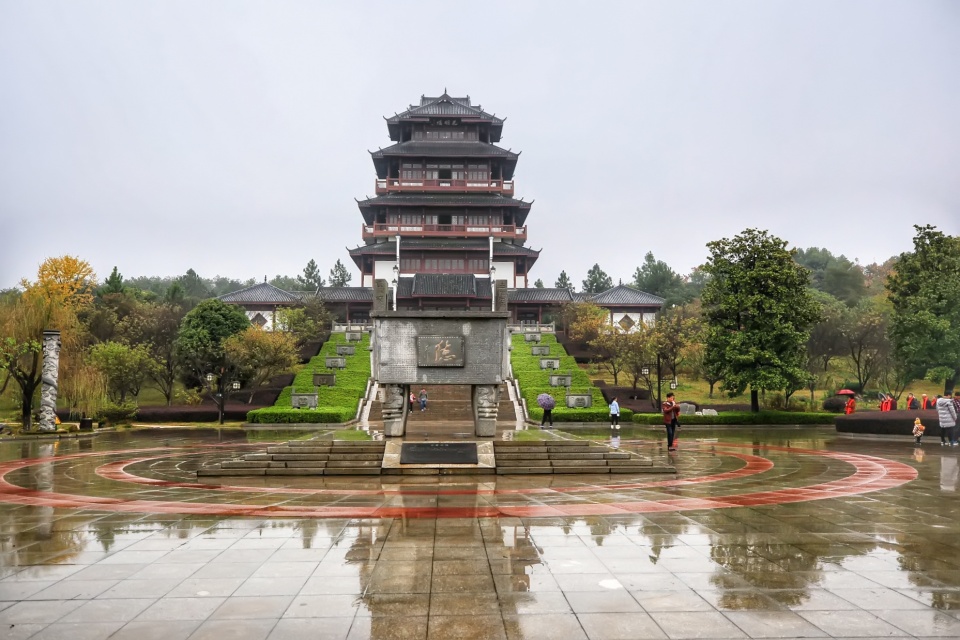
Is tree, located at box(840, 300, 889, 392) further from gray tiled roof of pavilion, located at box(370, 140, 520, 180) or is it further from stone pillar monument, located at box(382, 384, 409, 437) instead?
stone pillar monument, located at box(382, 384, 409, 437)

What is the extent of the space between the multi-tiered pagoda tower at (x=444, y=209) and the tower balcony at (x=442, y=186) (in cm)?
9

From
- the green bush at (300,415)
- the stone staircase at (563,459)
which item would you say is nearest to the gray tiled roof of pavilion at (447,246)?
the green bush at (300,415)

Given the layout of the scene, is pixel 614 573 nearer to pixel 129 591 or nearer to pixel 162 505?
pixel 129 591

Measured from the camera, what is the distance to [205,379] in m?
34.9

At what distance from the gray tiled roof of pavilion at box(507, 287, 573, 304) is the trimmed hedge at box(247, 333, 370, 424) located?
637 inches

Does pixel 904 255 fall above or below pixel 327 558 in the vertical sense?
above

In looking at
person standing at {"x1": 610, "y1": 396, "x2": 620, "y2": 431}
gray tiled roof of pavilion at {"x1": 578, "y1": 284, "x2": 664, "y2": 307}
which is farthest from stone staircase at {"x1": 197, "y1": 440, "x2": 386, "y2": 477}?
gray tiled roof of pavilion at {"x1": 578, "y1": 284, "x2": 664, "y2": 307}

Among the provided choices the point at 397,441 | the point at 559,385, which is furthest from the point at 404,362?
the point at 559,385

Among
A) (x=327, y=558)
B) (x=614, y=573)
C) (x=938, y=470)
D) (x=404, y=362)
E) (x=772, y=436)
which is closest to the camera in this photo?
(x=614, y=573)

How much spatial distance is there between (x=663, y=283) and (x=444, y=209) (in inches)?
1428

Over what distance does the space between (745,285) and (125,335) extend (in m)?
36.4

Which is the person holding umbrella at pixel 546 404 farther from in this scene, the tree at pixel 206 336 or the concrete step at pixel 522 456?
the tree at pixel 206 336

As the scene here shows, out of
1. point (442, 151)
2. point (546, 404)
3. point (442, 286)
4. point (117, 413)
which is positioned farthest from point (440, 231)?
point (546, 404)

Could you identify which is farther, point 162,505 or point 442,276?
point 442,276
